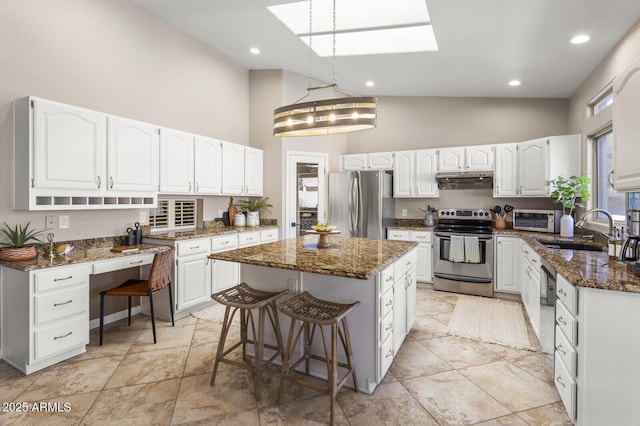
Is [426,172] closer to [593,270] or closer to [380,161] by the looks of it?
[380,161]

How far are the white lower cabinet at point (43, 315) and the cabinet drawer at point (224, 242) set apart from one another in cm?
137

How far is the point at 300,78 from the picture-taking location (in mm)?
5262

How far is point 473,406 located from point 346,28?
3817 millimetres

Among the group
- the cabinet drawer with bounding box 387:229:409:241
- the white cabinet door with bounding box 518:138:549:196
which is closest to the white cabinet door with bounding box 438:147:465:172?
the white cabinet door with bounding box 518:138:549:196

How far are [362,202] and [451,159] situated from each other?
1.48m

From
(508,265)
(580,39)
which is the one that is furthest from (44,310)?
(580,39)

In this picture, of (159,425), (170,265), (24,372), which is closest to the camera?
(159,425)

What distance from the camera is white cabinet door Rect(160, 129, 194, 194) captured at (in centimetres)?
365

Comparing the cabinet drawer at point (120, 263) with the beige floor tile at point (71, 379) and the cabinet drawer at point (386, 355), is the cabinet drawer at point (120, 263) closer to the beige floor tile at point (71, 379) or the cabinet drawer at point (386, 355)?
the beige floor tile at point (71, 379)

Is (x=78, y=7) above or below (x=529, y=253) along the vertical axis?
above

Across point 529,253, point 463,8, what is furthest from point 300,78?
point 529,253

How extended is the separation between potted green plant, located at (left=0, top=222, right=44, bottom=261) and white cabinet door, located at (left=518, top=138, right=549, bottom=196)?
5.50 m

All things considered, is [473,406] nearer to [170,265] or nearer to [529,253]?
[529,253]

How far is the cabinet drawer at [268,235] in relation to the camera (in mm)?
4787
